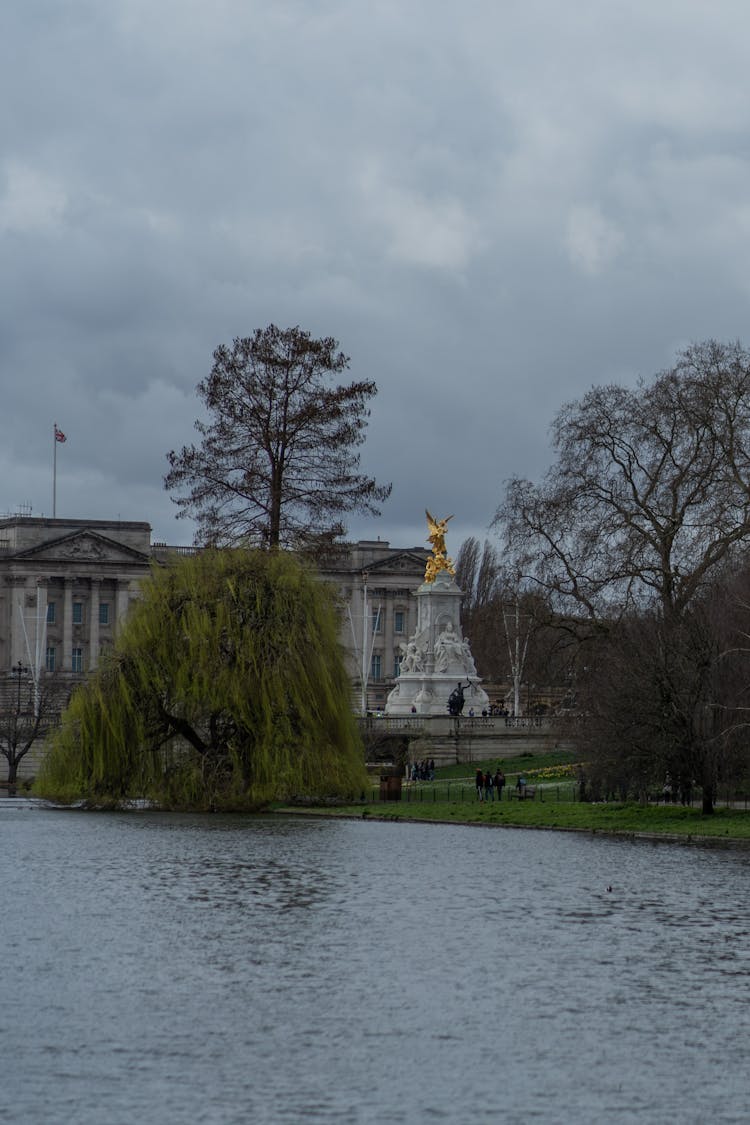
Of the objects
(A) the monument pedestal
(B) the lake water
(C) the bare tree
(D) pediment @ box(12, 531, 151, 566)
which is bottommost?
(B) the lake water

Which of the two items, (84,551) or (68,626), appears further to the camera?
(68,626)

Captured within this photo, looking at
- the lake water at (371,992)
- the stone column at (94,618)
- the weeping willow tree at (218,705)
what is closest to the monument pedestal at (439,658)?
the weeping willow tree at (218,705)

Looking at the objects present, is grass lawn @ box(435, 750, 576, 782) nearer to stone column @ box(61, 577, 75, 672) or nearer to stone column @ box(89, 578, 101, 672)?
stone column @ box(89, 578, 101, 672)

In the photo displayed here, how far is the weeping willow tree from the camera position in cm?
6378

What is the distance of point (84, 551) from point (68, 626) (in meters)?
6.26

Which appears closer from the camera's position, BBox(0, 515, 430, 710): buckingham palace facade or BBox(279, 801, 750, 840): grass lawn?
BBox(279, 801, 750, 840): grass lawn

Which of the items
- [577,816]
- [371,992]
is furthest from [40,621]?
[371,992]

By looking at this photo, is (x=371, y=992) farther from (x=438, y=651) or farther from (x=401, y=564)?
(x=401, y=564)

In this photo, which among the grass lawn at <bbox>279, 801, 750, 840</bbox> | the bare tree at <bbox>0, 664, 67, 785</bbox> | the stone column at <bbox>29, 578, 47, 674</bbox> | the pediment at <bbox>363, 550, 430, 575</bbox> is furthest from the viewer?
the pediment at <bbox>363, 550, 430, 575</bbox>

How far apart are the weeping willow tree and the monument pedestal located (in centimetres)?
3531

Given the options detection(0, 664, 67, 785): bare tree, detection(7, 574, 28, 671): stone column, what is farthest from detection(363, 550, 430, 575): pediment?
detection(0, 664, 67, 785): bare tree

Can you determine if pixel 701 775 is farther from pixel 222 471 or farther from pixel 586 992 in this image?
pixel 586 992

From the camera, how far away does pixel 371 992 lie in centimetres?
2531

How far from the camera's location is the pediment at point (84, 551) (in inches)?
6521
